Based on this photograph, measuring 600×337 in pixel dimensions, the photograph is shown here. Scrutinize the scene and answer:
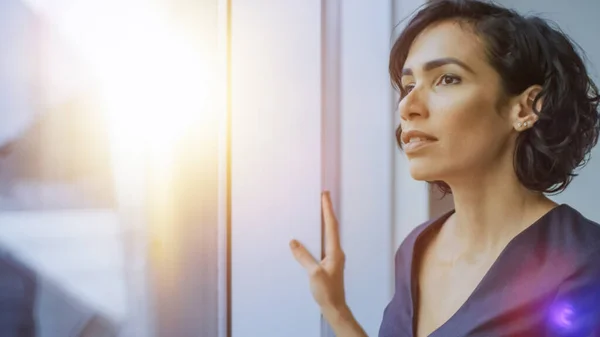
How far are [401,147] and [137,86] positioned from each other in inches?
15.7

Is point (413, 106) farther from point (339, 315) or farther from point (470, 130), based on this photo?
point (339, 315)

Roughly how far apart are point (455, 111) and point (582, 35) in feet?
0.74

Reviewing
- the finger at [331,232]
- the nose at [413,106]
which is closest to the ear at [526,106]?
the nose at [413,106]

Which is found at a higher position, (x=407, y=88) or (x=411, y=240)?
(x=407, y=88)

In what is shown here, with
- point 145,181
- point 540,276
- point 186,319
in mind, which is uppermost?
point 145,181

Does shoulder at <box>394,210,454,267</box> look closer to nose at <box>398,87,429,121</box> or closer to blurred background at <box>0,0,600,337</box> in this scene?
blurred background at <box>0,0,600,337</box>

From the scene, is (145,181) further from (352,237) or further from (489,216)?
(489,216)

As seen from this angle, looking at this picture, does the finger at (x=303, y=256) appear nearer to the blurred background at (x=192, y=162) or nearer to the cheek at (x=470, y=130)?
the blurred background at (x=192, y=162)

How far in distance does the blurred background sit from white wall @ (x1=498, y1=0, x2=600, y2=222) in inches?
6.5

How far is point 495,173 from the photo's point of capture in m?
0.64

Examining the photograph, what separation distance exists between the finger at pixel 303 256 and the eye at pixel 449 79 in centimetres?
28

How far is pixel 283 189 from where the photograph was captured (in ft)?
2.51

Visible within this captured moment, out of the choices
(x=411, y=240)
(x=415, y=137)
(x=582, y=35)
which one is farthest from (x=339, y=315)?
(x=582, y=35)

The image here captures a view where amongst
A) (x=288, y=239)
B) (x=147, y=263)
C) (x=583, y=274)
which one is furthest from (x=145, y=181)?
(x=583, y=274)
